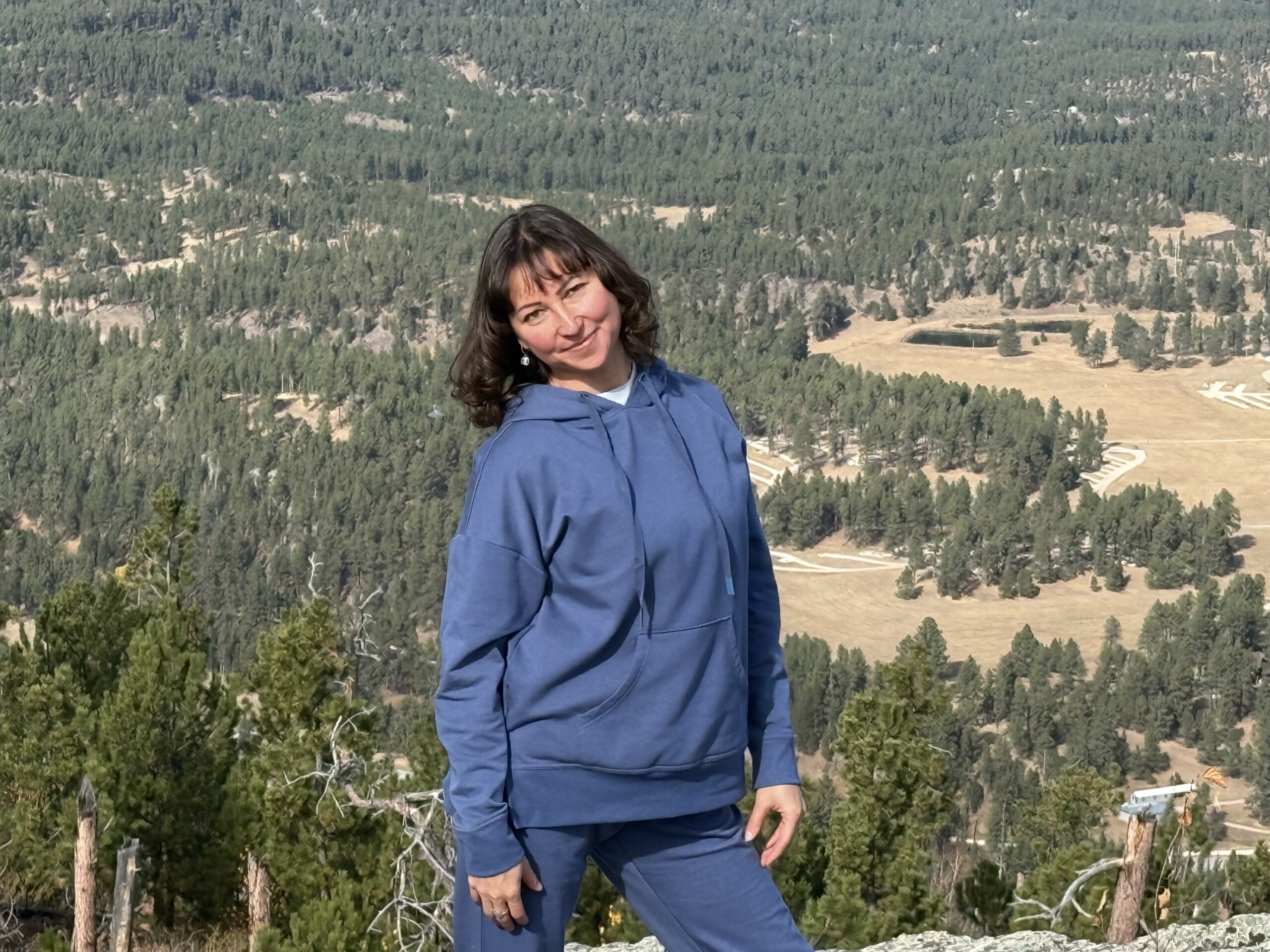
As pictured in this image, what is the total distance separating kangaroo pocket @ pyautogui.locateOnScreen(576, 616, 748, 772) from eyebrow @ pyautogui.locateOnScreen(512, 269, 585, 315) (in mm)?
1276

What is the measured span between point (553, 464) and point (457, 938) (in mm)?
1756

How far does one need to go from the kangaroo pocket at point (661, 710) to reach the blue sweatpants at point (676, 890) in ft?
→ 1.01

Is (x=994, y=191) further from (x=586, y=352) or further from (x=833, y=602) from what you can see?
(x=586, y=352)

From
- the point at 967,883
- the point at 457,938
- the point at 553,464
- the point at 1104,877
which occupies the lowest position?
the point at 967,883

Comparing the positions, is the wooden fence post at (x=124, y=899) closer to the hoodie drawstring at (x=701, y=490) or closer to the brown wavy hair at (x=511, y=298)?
the brown wavy hair at (x=511, y=298)

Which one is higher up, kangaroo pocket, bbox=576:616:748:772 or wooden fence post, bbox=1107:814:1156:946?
kangaroo pocket, bbox=576:616:748:772

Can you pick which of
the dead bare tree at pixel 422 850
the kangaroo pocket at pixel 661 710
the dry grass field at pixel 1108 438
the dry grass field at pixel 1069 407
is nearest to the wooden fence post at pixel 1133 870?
the dead bare tree at pixel 422 850

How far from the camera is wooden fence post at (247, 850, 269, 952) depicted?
20.3m

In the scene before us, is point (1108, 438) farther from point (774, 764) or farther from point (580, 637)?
point (580, 637)

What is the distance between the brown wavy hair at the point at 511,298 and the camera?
6.42 metres

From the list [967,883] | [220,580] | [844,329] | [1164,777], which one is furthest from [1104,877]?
[844,329]

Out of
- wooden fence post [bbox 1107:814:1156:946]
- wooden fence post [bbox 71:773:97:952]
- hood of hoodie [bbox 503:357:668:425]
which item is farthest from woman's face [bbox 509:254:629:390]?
wooden fence post [bbox 1107:814:1156:946]

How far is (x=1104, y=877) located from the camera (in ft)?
75.5

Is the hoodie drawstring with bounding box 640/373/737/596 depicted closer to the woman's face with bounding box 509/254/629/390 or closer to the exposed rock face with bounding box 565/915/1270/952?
the woman's face with bounding box 509/254/629/390
